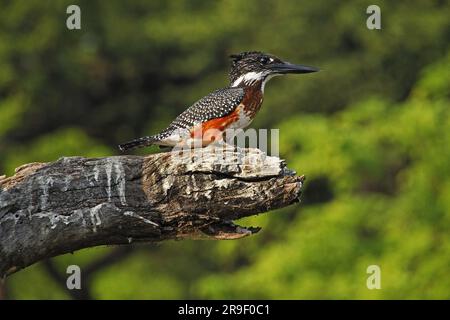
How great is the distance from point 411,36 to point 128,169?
17888 mm

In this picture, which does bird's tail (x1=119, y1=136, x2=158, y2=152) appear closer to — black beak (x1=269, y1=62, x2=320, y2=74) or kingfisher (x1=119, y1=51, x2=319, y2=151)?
kingfisher (x1=119, y1=51, x2=319, y2=151)

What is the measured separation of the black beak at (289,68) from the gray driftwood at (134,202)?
1.96 metres

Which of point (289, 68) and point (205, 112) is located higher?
point (289, 68)

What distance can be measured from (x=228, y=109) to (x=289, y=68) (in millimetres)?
704

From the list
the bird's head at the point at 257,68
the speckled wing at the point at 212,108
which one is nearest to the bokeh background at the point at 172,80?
the bird's head at the point at 257,68

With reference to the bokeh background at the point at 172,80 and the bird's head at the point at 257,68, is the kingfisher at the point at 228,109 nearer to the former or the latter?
the bird's head at the point at 257,68

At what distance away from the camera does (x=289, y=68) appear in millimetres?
10242

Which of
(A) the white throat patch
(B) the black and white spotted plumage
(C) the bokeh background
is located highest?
(C) the bokeh background

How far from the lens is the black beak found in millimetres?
10173

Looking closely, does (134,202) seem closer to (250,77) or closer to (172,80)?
(250,77)

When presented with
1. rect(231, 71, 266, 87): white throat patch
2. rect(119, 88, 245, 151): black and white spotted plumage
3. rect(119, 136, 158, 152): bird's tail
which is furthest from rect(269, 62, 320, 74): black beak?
rect(119, 136, 158, 152): bird's tail

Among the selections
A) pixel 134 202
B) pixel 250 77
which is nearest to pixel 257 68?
pixel 250 77

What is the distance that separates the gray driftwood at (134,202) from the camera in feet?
26.3

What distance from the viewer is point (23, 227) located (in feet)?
26.7
